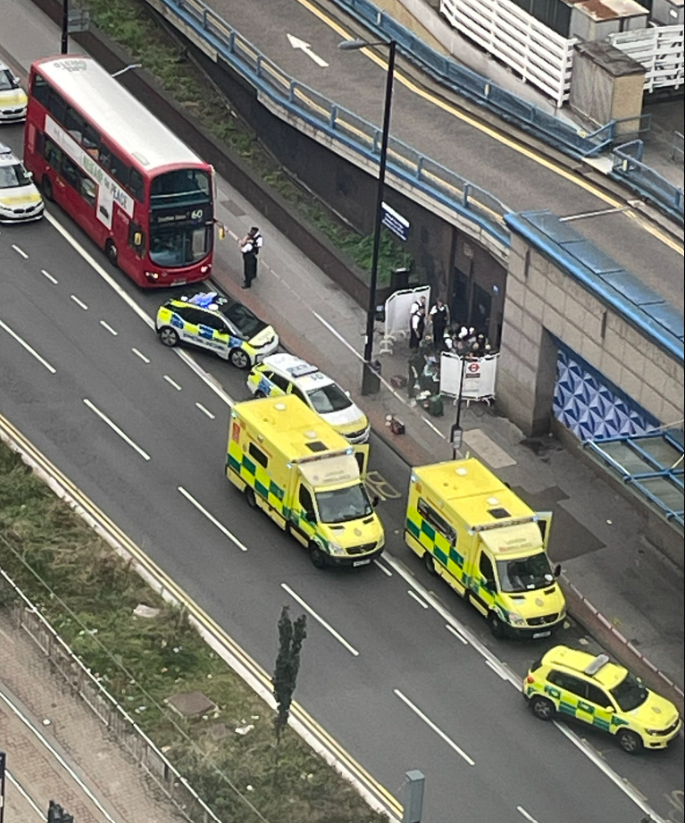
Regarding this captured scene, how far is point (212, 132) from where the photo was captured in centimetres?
7431

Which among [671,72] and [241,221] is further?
[241,221]

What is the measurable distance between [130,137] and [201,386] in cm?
799

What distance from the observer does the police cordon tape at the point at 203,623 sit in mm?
50719

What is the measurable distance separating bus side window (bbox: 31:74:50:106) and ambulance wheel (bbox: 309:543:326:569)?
19.6 m

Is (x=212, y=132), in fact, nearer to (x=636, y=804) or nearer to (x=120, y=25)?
(x=120, y=25)

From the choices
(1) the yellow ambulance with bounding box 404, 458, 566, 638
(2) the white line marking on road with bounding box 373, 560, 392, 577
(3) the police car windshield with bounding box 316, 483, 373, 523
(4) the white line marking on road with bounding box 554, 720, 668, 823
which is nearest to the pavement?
(3) the police car windshield with bounding box 316, 483, 373, 523

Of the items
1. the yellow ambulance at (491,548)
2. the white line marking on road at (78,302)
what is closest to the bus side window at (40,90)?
the white line marking on road at (78,302)

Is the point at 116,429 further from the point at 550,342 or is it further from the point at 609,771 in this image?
the point at 609,771

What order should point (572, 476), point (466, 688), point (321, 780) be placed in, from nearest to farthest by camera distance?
point (321, 780), point (466, 688), point (572, 476)

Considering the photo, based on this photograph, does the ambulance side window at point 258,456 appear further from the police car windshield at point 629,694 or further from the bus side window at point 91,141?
the bus side window at point 91,141

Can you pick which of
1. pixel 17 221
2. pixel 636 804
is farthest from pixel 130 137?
pixel 636 804

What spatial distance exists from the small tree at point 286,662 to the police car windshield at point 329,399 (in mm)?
12676

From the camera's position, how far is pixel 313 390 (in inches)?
2422

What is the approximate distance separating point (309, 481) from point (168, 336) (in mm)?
10354
